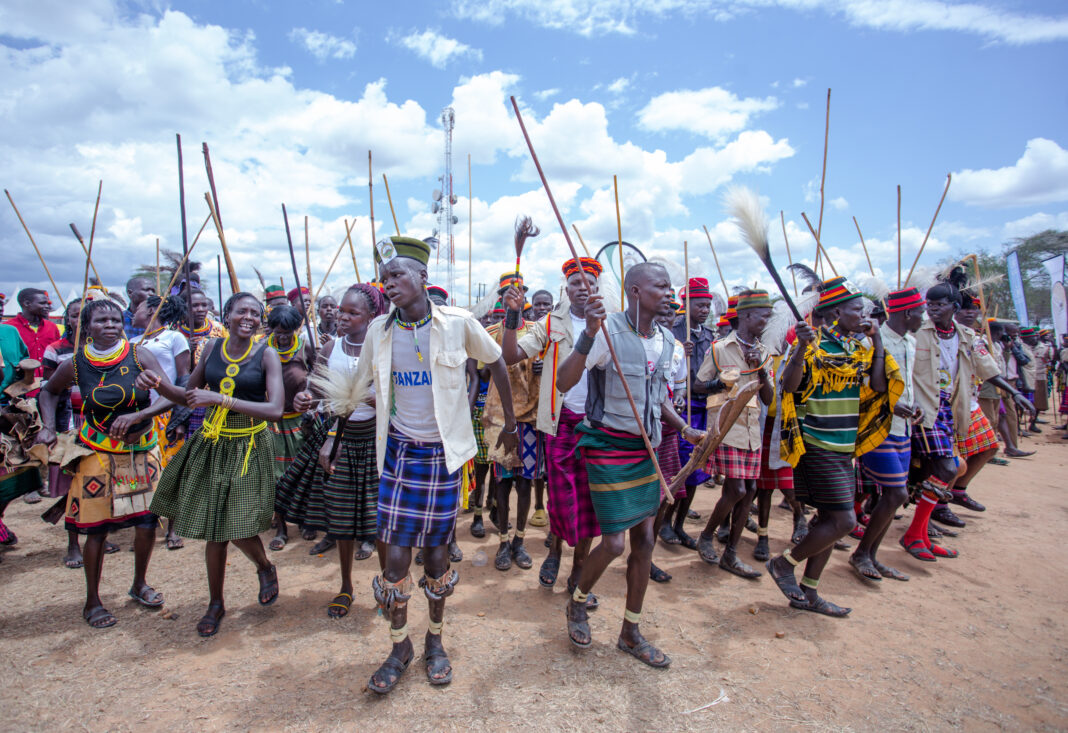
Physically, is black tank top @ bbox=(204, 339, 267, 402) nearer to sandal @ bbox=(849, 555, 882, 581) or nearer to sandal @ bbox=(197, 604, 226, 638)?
sandal @ bbox=(197, 604, 226, 638)

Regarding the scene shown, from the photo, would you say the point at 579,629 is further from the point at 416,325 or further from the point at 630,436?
the point at 416,325

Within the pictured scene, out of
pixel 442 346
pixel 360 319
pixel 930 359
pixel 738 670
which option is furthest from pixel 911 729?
pixel 360 319

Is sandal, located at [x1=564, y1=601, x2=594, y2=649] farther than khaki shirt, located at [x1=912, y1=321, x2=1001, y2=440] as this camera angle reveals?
No

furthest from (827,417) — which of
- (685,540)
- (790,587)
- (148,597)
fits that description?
(148,597)

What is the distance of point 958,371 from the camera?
570 centimetres

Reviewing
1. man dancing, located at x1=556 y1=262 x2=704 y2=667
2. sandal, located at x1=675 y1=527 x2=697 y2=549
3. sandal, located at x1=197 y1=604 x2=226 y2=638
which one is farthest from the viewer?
sandal, located at x1=675 y1=527 x2=697 y2=549

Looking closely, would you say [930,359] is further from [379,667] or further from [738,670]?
[379,667]

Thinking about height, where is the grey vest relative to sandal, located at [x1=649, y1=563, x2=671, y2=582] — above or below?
above

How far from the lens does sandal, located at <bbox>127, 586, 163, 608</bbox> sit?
13.0ft

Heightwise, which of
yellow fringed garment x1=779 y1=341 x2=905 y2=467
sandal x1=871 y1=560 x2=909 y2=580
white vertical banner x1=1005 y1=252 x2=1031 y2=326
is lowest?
sandal x1=871 y1=560 x2=909 y2=580

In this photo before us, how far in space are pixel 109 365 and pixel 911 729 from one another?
5.24 meters

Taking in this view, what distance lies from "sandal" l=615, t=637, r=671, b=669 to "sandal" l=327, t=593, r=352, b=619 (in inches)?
74.9

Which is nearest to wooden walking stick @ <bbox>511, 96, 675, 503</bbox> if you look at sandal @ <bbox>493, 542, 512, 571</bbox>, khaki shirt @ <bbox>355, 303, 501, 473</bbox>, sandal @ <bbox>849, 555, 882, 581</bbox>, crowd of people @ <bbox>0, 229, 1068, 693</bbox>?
crowd of people @ <bbox>0, 229, 1068, 693</bbox>

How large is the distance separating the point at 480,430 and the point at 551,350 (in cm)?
143
